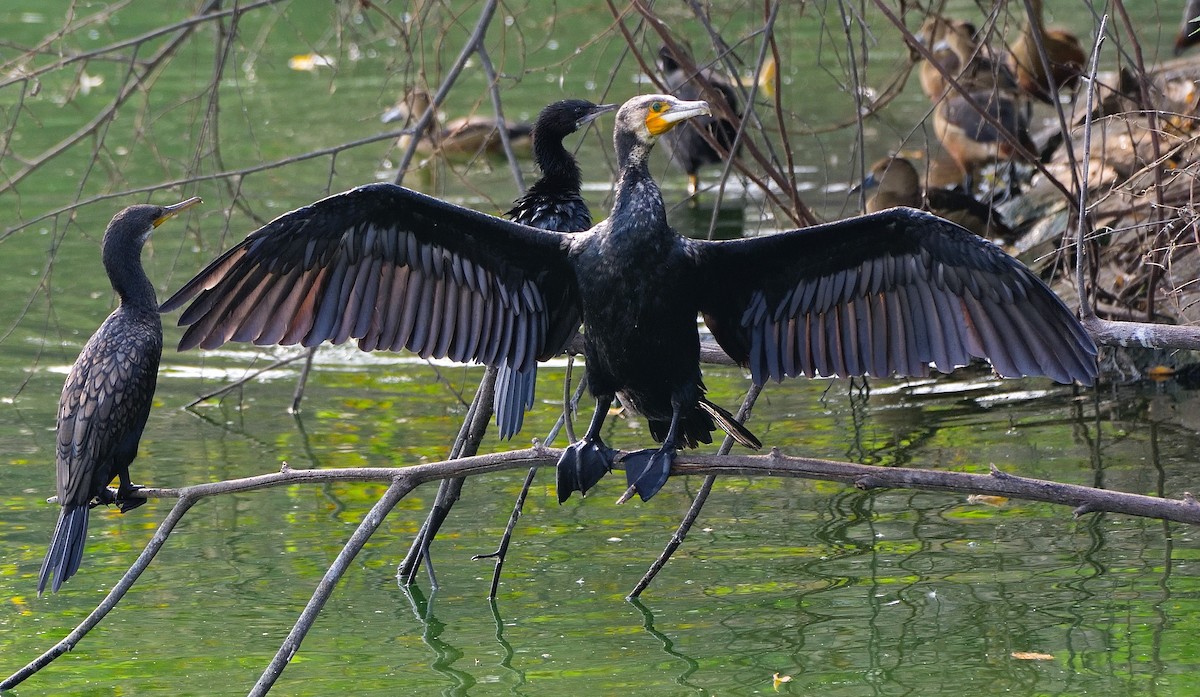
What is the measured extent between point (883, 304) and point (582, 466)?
0.83 m

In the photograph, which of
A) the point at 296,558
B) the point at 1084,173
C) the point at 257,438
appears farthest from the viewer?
the point at 257,438

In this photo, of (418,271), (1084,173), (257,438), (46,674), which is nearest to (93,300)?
(257,438)

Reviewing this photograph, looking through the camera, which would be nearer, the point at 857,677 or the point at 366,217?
the point at 366,217

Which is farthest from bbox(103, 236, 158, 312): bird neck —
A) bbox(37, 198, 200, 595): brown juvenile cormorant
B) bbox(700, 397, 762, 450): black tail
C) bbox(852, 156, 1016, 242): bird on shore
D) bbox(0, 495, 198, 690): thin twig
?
bbox(852, 156, 1016, 242): bird on shore

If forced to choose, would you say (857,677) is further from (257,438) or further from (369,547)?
(257,438)

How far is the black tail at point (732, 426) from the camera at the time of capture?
12.2 feet

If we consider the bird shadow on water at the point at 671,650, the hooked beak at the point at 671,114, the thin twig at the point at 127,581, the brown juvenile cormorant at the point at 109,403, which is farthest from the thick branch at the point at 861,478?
the bird shadow on water at the point at 671,650

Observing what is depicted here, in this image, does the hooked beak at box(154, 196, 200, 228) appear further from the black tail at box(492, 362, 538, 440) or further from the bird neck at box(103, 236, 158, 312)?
the black tail at box(492, 362, 538, 440)

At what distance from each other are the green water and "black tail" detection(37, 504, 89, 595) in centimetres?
47

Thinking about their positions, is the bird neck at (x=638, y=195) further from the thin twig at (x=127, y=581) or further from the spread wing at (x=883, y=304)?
the thin twig at (x=127, y=581)

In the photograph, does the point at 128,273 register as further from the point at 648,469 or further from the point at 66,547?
the point at 648,469

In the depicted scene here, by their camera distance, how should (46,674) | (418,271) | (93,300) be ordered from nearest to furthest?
(418,271)
(46,674)
(93,300)

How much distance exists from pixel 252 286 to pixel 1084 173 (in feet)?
6.49

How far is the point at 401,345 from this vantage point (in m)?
3.74
